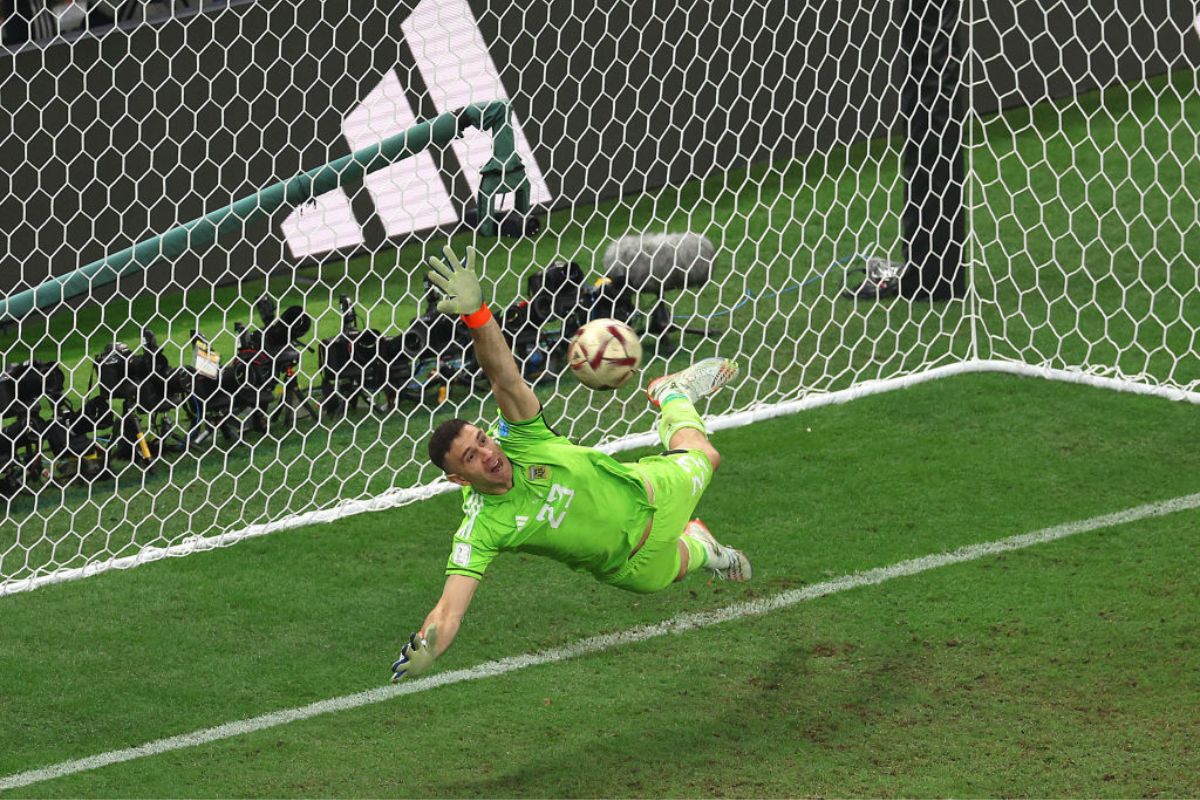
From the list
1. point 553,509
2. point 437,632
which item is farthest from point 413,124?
point 437,632

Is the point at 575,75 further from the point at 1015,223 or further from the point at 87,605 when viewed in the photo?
the point at 87,605

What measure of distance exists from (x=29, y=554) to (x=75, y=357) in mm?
2701

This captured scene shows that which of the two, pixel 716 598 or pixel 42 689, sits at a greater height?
pixel 42 689

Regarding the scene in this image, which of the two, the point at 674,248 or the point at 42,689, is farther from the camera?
the point at 674,248

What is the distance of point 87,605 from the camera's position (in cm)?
786

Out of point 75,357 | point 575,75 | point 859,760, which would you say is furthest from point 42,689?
point 575,75

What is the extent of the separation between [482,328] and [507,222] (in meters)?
5.14

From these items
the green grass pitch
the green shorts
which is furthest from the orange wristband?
the green grass pitch

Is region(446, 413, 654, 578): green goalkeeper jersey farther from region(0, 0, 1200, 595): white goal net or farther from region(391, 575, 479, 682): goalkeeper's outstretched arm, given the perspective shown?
region(0, 0, 1200, 595): white goal net

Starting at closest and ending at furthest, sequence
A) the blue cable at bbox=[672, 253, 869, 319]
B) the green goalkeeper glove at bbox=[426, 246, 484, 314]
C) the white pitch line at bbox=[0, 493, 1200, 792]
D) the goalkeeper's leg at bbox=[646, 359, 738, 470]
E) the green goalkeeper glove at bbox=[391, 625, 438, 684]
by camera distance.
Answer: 1. the green goalkeeper glove at bbox=[391, 625, 438, 684]
2. the green goalkeeper glove at bbox=[426, 246, 484, 314]
3. the white pitch line at bbox=[0, 493, 1200, 792]
4. the goalkeeper's leg at bbox=[646, 359, 738, 470]
5. the blue cable at bbox=[672, 253, 869, 319]

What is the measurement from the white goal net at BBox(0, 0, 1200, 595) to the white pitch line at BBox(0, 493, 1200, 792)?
1703 millimetres

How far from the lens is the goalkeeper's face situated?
5.77m

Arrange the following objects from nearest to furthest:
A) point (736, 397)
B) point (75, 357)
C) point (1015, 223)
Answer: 1. point (736, 397)
2. point (75, 357)
3. point (1015, 223)

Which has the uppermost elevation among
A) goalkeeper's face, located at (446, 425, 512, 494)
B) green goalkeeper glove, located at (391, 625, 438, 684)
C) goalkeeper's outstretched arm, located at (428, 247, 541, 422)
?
goalkeeper's outstretched arm, located at (428, 247, 541, 422)
